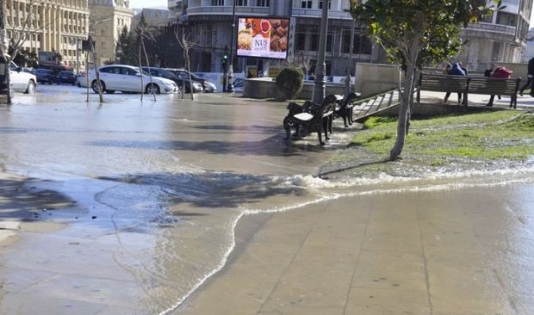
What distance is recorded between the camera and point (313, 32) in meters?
81.8

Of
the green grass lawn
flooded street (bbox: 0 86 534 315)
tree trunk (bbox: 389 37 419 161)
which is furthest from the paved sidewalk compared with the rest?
the green grass lawn

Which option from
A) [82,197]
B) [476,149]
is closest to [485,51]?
[476,149]

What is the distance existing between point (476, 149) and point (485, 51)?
85021 millimetres

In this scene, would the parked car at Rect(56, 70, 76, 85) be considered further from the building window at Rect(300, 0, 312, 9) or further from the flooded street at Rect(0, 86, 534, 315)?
the flooded street at Rect(0, 86, 534, 315)

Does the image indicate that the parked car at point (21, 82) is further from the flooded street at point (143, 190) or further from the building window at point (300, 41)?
the building window at point (300, 41)

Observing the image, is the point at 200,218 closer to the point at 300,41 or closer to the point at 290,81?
the point at 290,81

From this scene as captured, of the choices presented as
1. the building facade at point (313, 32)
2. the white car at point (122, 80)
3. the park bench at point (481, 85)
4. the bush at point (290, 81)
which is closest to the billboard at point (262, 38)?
the white car at point (122, 80)

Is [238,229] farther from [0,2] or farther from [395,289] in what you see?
[0,2]

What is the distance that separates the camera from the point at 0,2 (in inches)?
802

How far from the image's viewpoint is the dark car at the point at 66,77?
5062 cm

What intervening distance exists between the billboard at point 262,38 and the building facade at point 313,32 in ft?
102

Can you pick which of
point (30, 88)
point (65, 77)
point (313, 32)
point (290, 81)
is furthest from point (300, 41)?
point (30, 88)

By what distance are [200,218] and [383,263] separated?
2.12 m

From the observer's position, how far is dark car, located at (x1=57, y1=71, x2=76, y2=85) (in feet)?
166
